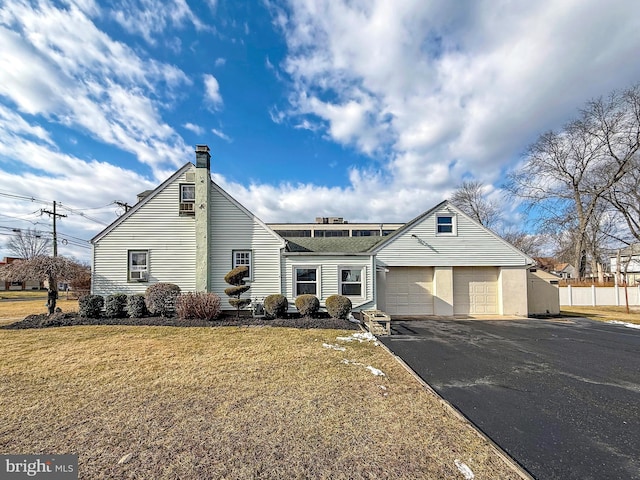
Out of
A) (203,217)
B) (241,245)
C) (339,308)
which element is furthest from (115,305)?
(339,308)

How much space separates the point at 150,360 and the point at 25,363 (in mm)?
2611

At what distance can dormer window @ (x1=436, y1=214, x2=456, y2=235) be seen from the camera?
14430 millimetres

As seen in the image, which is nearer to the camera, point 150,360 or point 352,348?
point 150,360

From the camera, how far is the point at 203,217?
42.8 feet

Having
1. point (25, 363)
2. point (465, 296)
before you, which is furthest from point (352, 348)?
point (465, 296)

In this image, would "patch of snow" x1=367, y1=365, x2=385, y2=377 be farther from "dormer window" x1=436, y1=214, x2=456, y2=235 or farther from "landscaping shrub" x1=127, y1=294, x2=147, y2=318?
"landscaping shrub" x1=127, y1=294, x2=147, y2=318

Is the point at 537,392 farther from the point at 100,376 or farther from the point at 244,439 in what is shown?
the point at 100,376

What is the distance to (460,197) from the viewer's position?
33344 millimetres

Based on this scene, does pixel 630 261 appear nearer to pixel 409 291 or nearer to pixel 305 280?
pixel 409 291

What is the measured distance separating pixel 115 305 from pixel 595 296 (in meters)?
28.7

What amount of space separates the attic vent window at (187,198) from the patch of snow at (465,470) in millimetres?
13249

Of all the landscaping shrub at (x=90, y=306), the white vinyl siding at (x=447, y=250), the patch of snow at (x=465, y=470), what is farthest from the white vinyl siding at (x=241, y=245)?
the patch of snow at (x=465, y=470)

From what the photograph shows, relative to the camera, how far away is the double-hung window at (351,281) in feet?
43.2

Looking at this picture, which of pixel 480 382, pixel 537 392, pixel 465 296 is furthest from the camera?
pixel 465 296
